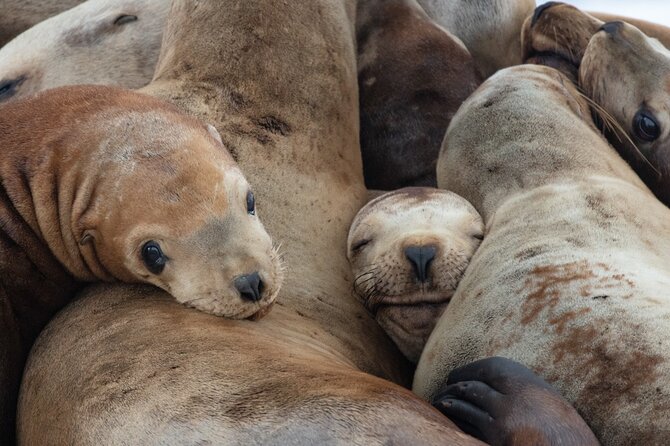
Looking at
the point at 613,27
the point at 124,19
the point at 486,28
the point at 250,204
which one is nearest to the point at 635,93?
the point at 613,27

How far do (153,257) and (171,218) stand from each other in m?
0.13

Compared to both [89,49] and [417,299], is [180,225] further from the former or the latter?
[89,49]

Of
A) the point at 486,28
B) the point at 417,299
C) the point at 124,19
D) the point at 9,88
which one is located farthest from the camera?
the point at 124,19

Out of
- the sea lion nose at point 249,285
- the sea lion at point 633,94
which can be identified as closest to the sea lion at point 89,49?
the sea lion at point 633,94

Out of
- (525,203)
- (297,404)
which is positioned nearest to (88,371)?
(297,404)

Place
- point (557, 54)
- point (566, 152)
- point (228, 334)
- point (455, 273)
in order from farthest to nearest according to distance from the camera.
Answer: point (557, 54) → point (566, 152) → point (455, 273) → point (228, 334)

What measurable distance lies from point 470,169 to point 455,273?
0.62m

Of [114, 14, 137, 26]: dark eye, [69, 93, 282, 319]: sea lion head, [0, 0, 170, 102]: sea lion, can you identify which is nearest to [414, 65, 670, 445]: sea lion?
[69, 93, 282, 319]: sea lion head

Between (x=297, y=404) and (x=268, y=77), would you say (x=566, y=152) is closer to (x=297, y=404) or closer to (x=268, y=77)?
Result: (x=268, y=77)

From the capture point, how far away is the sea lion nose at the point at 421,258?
3.80 metres

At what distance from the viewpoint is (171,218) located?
338cm

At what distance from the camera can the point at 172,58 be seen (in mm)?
4836

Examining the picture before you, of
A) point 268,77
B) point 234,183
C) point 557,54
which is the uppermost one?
point 234,183

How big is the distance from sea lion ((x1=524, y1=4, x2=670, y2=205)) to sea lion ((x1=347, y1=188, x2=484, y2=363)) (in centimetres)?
96
